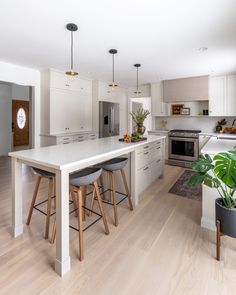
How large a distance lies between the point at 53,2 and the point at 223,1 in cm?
169

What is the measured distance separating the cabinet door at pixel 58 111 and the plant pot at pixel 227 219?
12.4ft

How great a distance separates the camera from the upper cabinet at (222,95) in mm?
4797

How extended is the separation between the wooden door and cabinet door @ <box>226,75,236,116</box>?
7612 mm

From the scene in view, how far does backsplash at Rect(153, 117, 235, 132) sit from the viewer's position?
5.37m

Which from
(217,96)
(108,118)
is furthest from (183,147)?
(108,118)

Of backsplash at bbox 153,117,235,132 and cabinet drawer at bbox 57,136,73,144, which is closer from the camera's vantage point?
cabinet drawer at bbox 57,136,73,144

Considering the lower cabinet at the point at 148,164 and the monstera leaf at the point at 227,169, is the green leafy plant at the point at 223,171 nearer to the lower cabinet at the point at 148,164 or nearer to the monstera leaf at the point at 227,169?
the monstera leaf at the point at 227,169

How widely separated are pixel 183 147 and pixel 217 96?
1535 mm

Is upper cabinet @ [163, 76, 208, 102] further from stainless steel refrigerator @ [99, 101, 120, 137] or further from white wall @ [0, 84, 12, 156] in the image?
white wall @ [0, 84, 12, 156]

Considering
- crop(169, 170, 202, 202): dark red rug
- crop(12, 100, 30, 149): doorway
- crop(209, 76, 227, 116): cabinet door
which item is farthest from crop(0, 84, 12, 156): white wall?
crop(209, 76, 227, 116): cabinet door

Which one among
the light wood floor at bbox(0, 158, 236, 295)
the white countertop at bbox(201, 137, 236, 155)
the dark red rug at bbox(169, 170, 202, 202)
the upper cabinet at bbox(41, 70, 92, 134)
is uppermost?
the upper cabinet at bbox(41, 70, 92, 134)

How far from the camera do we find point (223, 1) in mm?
1925

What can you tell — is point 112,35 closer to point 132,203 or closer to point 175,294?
point 132,203

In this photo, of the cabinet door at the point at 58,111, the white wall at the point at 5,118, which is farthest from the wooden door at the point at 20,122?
the cabinet door at the point at 58,111
